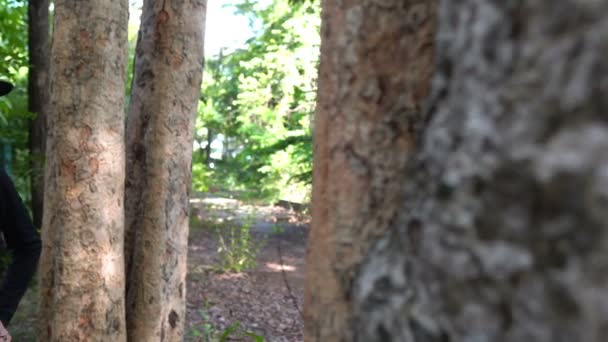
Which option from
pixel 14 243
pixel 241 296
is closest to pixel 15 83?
pixel 241 296

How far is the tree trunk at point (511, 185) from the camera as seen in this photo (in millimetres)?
656

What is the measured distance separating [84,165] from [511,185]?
9.17ft

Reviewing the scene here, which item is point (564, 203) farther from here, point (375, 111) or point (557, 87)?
point (375, 111)

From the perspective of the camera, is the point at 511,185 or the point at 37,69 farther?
the point at 37,69

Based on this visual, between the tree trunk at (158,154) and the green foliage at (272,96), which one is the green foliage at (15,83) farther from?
the green foliage at (272,96)

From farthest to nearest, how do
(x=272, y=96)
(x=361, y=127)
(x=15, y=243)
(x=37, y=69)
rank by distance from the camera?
(x=272, y=96), (x=37, y=69), (x=15, y=243), (x=361, y=127)

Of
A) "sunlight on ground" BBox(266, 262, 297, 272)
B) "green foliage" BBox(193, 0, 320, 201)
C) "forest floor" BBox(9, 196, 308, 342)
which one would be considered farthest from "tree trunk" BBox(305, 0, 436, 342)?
"green foliage" BBox(193, 0, 320, 201)

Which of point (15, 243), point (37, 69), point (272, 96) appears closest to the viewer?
point (15, 243)

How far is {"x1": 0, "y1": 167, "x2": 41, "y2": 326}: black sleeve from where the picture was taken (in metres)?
2.78

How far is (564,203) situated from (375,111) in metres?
0.48

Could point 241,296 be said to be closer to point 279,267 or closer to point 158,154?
point 279,267

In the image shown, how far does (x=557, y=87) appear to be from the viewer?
69cm

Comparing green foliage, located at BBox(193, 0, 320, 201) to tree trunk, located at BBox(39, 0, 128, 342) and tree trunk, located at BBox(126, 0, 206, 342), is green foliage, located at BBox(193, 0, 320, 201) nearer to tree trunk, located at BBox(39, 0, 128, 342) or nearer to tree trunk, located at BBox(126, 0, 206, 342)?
tree trunk, located at BBox(126, 0, 206, 342)

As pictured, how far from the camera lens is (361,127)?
112 cm
